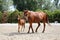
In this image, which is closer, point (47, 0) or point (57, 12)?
point (57, 12)

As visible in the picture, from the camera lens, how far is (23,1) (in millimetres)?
55625

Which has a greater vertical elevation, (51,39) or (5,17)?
(51,39)

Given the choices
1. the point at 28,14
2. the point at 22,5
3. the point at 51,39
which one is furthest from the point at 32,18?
the point at 22,5

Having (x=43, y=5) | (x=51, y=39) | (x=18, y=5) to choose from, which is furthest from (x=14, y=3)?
(x=51, y=39)

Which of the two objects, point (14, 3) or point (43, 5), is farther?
point (43, 5)

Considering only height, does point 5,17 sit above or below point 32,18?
below

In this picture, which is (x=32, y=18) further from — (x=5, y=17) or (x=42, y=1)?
(x=42, y=1)

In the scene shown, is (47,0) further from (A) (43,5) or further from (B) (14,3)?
(B) (14,3)

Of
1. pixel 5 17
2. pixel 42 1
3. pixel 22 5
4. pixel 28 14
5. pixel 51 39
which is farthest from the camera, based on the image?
pixel 42 1

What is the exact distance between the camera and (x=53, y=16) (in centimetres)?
4034

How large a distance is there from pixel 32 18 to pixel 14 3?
40870mm

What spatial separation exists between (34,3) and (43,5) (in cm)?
838

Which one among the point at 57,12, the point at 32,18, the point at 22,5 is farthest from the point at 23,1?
the point at 32,18

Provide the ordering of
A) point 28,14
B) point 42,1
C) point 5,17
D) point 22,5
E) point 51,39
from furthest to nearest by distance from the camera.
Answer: point 42,1
point 22,5
point 5,17
point 28,14
point 51,39
